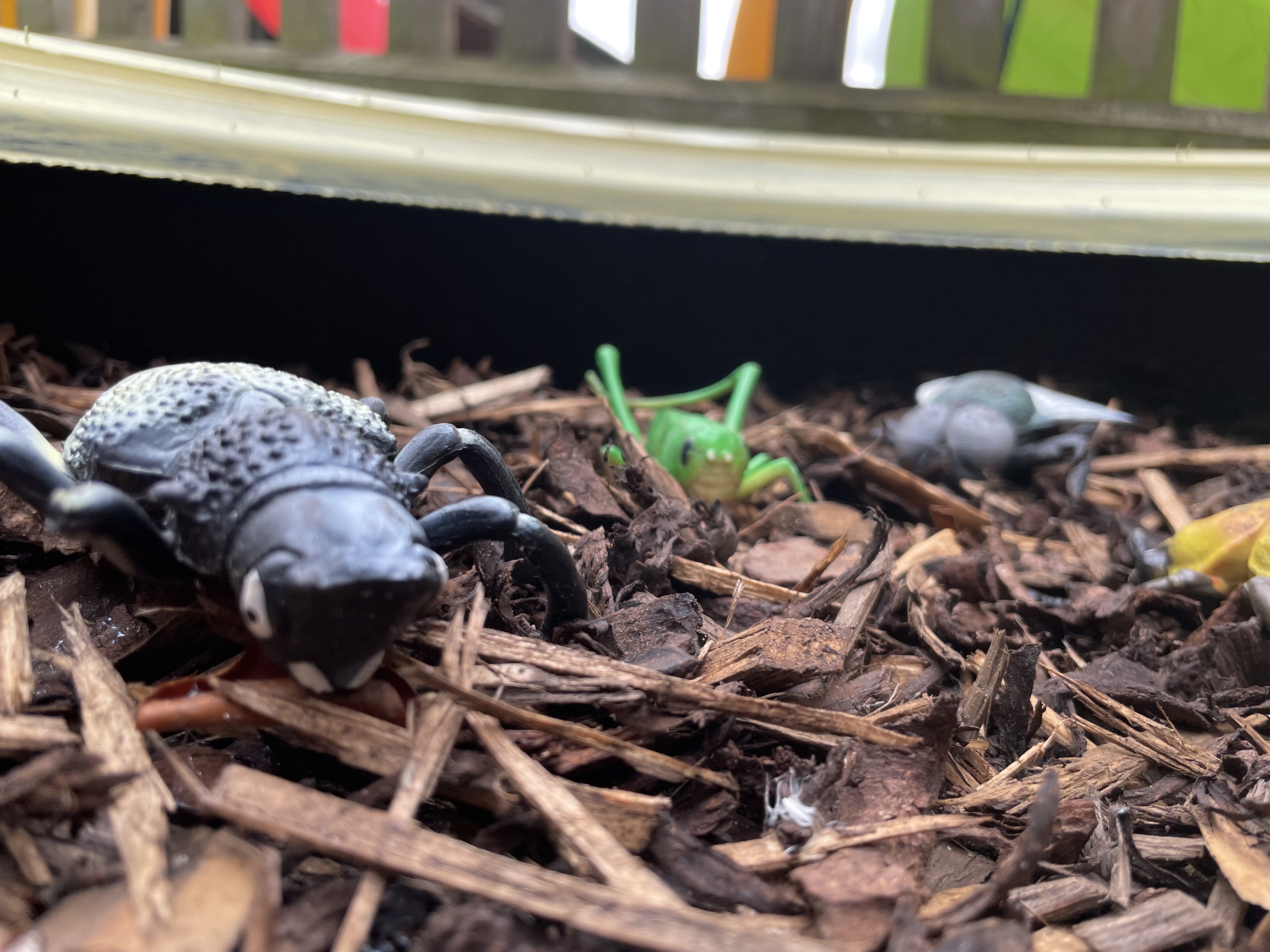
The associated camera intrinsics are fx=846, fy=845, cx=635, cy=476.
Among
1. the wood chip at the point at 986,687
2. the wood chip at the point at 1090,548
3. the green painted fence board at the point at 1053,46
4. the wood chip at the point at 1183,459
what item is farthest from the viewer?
the green painted fence board at the point at 1053,46

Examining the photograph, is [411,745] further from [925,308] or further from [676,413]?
[925,308]

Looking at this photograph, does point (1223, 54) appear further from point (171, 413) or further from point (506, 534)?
point (171, 413)

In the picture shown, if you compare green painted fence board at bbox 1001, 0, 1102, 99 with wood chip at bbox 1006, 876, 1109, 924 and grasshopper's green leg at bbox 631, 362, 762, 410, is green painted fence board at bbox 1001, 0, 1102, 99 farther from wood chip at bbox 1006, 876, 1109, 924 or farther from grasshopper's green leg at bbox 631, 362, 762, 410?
wood chip at bbox 1006, 876, 1109, 924

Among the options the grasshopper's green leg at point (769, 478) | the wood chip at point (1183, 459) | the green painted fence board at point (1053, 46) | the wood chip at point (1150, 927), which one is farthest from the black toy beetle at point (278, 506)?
the green painted fence board at point (1053, 46)

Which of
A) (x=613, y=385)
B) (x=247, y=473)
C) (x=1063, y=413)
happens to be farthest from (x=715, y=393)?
(x=247, y=473)

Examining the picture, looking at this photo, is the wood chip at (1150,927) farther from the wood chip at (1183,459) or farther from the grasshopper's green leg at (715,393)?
the grasshopper's green leg at (715,393)
